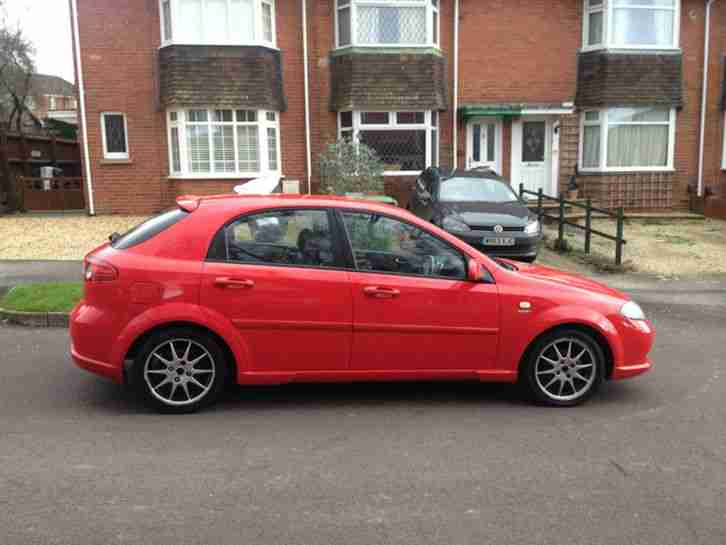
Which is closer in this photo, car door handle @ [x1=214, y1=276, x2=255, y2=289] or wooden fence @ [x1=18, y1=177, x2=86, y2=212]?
car door handle @ [x1=214, y1=276, x2=255, y2=289]

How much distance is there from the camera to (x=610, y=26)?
17.5 metres

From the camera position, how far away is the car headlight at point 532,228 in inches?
422

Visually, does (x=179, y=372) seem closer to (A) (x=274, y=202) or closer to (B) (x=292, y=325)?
(B) (x=292, y=325)

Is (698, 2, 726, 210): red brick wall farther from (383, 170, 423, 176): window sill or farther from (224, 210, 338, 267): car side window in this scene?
(224, 210, 338, 267): car side window

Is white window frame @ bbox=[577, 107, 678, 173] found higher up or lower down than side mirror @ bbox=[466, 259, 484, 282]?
higher up

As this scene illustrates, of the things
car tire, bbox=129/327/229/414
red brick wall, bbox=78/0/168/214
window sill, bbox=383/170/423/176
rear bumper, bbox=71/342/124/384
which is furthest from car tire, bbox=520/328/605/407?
red brick wall, bbox=78/0/168/214

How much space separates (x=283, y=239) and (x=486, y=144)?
14224 millimetres

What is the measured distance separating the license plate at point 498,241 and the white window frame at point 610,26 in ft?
31.4

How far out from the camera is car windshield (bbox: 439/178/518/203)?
39.7 feet

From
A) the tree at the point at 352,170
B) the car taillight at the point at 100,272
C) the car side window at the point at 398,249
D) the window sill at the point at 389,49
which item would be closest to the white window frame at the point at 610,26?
the window sill at the point at 389,49

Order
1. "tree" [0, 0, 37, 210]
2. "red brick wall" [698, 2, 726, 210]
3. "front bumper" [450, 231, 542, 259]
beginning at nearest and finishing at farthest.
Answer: "front bumper" [450, 231, 542, 259] < "red brick wall" [698, 2, 726, 210] < "tree" [0, 0, 37, 210]

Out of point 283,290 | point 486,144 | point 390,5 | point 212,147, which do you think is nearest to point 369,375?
point 283,290

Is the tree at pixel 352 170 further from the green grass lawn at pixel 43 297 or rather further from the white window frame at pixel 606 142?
the green grass lawn at pixel 43 297

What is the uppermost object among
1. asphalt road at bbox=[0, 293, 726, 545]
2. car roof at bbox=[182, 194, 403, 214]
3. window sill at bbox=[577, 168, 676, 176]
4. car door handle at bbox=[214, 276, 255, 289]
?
window sill at bbox=[577, 168, 676, 176]
